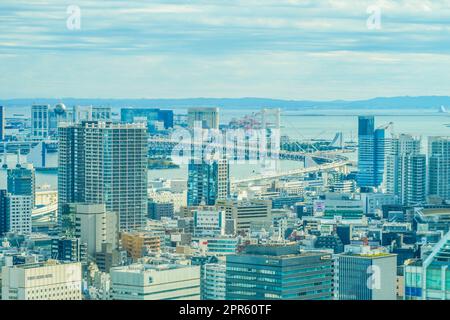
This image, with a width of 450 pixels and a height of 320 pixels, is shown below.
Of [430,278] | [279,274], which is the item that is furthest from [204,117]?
[430,278]

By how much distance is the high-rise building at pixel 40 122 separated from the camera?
313 inches

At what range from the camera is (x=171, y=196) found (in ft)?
35.3

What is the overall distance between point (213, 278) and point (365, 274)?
5.15ft

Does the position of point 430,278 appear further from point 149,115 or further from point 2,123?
point 149,115

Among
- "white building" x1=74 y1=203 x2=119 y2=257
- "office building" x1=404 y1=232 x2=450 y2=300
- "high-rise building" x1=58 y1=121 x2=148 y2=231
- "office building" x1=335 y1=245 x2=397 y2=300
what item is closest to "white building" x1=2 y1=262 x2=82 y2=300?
"office building" x1=335 y1=245 x2=397 y2=300

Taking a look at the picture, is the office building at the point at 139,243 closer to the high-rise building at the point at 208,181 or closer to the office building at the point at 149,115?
the office building at the point at 149,115

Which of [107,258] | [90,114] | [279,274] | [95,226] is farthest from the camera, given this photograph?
[90,114]

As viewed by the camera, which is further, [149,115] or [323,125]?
[323,125]

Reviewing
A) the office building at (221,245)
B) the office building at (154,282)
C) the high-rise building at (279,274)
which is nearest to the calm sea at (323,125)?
the office building at (221,245)

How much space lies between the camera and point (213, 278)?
4.94 meters

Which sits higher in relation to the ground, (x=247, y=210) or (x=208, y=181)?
(x=208, y=181)

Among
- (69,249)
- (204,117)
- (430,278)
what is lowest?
(69,249)
